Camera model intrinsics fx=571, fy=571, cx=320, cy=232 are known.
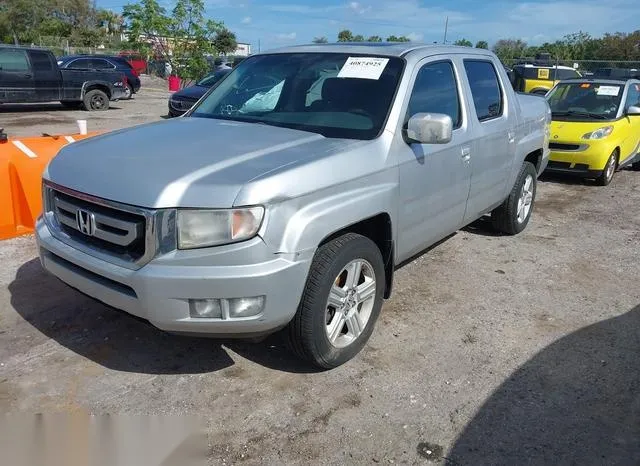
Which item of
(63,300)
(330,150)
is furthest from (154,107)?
(330,150)

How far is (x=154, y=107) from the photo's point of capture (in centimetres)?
2078

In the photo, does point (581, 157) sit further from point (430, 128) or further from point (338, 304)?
point (338, 304)

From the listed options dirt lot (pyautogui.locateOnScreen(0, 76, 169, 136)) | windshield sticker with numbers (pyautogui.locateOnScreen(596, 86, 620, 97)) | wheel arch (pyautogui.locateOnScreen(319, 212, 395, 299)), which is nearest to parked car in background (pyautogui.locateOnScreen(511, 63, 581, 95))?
windshield sticker with numbers (pyautogui.locateOnScreen(596, 86, 620, 97))

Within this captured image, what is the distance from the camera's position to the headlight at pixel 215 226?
9.07 feet

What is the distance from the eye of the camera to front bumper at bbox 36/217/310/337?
9.08 feet

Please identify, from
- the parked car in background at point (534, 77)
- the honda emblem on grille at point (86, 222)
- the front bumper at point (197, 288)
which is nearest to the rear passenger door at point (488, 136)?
the front bumper at point (197, 288)

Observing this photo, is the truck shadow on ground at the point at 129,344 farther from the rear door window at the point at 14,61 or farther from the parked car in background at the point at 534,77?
the parked car in background at the point at 534,77

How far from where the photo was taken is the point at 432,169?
13.1ft

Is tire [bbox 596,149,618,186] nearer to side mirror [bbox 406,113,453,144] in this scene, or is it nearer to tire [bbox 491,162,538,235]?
tire [bbox 491,162,538,235]

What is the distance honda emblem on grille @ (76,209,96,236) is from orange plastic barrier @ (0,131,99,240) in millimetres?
2798

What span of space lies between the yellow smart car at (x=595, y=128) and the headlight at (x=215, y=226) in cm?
762

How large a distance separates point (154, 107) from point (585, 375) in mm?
19626

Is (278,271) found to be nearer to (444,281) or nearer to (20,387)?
(20,387)

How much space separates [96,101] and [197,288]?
17.2m
